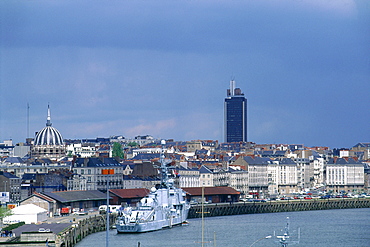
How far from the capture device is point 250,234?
93938 mm

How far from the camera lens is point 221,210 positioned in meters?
134

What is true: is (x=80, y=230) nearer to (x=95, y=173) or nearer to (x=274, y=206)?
(x=95, y=173)

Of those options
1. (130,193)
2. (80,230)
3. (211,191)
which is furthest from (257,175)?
(80,230)

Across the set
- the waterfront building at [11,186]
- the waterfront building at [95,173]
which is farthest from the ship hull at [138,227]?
the waterfront building at [95,173]

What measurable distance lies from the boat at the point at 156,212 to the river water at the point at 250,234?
3.68 feet

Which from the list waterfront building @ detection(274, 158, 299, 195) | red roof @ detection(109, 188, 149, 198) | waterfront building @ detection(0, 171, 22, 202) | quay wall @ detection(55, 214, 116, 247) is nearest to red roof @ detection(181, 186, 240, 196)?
red roof @ detection(109, 188, 149, 198)

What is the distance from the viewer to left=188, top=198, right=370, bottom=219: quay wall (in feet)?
432

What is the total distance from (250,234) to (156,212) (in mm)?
10933

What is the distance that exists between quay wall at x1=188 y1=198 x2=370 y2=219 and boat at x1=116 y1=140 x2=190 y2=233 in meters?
16.5

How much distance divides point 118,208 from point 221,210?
68.3 ft

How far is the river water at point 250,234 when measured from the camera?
→ 85062mm

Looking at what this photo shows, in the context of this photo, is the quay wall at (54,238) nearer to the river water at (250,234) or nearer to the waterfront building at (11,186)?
the river water at (250,234)

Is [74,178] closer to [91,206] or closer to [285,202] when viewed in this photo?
[91,206]

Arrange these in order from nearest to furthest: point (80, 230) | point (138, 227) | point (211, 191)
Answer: point (80, 230), point (138, 227), point (211, 191)
